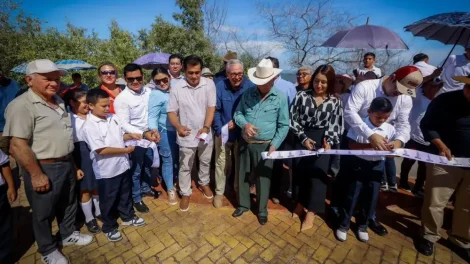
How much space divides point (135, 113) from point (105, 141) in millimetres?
750

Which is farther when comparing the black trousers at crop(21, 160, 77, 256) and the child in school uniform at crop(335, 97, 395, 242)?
the child in school uniform at crop(335, 97, 395, 242)

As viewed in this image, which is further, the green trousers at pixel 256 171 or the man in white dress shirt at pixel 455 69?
the man in white dress shirt at pixel 455 69

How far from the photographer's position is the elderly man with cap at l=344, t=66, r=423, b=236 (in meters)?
2.54

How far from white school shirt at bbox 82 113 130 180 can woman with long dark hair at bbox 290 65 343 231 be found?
2.26 m

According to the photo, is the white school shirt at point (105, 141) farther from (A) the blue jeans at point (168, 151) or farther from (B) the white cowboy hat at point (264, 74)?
(B) the white cowboy hat at point (264, 74)

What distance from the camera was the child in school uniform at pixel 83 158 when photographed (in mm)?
2801

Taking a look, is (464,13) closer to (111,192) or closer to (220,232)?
(220,232)

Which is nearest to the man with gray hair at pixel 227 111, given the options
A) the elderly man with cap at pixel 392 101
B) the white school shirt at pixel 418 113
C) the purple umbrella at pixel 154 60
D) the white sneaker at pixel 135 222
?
the white sneaker at pixel 135 222

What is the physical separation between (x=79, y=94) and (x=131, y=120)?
0.74 meters

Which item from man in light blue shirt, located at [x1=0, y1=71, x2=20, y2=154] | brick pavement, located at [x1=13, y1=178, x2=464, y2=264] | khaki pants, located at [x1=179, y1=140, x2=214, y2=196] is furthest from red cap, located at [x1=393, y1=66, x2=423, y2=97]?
man in light blue shirt, located at [x1=0, y1=71, x2=20, y2=154]

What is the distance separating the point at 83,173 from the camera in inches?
116

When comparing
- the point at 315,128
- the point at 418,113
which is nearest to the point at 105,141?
the point at 315,128

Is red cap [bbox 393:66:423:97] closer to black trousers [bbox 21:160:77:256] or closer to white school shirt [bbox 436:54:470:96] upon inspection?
white school shirt [bbox 436:54:470:96]

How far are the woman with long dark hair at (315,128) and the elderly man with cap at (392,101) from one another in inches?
8.4
